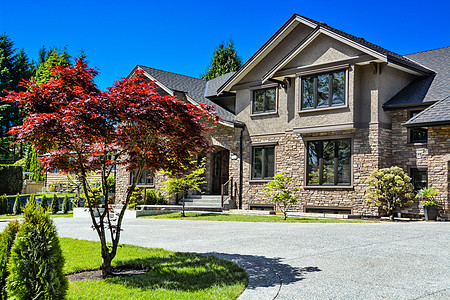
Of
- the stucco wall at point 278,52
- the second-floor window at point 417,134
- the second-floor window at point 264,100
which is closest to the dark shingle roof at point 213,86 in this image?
the stucco wall at point 278,52

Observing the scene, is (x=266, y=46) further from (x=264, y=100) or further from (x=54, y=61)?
(x=54, y=61)

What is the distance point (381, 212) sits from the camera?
16422mm

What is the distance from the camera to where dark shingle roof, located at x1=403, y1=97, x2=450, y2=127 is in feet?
48.5

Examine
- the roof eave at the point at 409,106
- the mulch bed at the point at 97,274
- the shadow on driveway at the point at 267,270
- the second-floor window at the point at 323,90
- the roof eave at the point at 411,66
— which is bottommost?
the mulch bed at the point at 97,274

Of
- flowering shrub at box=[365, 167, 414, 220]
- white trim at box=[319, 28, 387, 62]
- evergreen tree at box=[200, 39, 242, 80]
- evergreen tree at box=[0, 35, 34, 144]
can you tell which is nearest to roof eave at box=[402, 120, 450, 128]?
flowering shrub at box=[365, 167, 414, 220]

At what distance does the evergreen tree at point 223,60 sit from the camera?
4372 centimetres

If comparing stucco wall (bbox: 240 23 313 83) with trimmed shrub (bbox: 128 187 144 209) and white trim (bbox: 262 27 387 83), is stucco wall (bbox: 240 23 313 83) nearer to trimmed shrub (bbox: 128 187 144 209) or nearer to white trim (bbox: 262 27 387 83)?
white trim (bbox: 262 27 387 83)

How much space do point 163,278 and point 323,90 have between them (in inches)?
523

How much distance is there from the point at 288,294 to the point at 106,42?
21.5 metres

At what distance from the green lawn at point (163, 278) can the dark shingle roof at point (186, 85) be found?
14.0 m

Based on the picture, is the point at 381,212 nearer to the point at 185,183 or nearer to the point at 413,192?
the point at 413,192

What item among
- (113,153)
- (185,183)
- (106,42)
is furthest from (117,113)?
(106,42)

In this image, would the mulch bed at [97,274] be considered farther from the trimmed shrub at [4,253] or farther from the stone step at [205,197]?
the stone step at [205,197]

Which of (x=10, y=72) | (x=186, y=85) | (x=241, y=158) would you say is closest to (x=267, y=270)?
(x=241, y=158)
